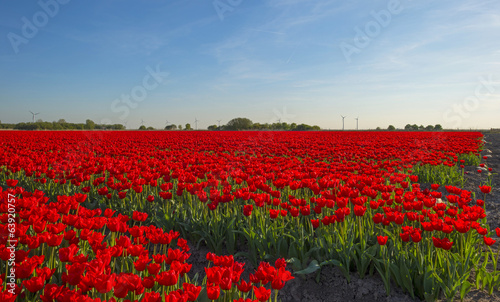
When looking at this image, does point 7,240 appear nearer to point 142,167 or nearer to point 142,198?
point 142,198

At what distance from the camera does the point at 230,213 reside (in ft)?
18.9

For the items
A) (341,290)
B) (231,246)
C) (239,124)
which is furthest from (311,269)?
(239,124)

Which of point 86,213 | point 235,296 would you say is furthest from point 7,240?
point 235,296

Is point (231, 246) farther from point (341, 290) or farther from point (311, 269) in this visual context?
point (341, 290)

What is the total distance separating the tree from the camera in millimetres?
107075

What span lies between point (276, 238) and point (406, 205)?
1.87 meters

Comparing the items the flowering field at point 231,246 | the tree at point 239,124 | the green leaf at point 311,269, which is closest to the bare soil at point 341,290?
the flowering field at point 231,246

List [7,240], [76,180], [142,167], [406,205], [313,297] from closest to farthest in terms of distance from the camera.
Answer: [7,240]
[313,297]
[406,205]
[76,180]
[142,167]

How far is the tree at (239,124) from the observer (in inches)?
4216

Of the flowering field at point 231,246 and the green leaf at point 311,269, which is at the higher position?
the flowering field at point 231,246

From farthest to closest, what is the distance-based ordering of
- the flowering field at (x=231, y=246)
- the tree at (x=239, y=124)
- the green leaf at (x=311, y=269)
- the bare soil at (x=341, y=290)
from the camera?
the tree at (x=239, y=124), the green leaf at (x=311, y=269), the bare soil at (x=341, y=290), the flowering field at (x=231, y=246)

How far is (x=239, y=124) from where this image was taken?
357 ft

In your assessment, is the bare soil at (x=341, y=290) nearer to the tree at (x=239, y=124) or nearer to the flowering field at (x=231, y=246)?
the flowering field at (x=231, y=246)

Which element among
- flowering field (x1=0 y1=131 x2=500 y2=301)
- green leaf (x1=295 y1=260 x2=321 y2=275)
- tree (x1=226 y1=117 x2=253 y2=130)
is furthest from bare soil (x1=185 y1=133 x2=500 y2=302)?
tree (x1=226 y1=117 x2=253 y2=130)
